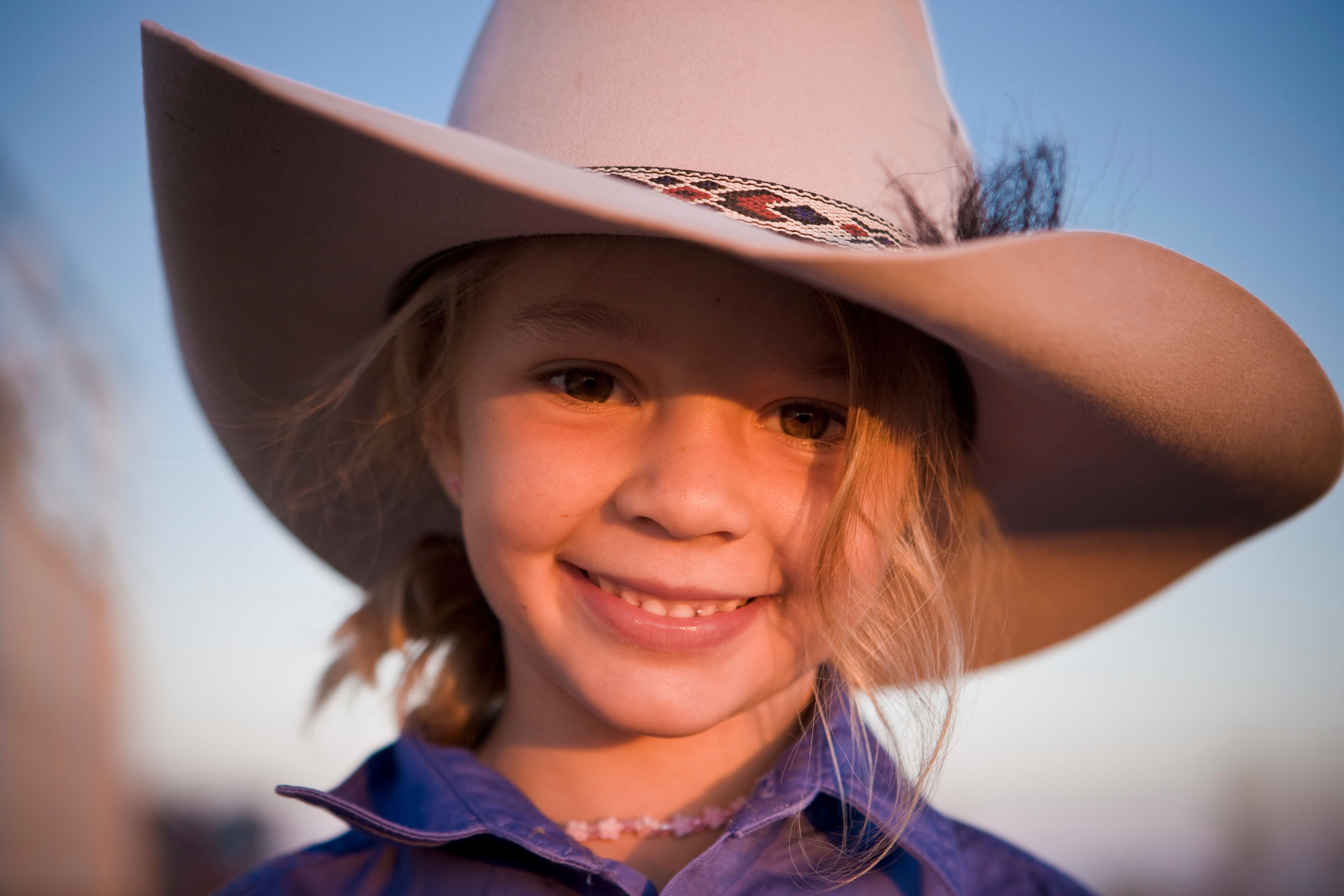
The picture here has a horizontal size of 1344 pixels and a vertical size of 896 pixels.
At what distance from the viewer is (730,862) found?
1.25m

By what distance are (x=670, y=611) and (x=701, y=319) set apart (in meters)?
0.43

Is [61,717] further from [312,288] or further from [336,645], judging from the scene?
[312,288]

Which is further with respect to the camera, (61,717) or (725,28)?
(61,717)

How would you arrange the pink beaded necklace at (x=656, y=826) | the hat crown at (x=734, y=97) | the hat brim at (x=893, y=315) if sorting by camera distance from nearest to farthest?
the hat brim at (x=893, y=315), the hat crown at (x=734, y=97), the pink beaded necklace at (x=656, y=826)

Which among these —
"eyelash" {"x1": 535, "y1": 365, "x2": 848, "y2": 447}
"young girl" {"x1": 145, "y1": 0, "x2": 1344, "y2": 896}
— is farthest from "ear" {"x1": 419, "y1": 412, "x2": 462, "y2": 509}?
→ "eyelash" {"x1": 535, "y1": 365, "x2": 848, "y2": 447}

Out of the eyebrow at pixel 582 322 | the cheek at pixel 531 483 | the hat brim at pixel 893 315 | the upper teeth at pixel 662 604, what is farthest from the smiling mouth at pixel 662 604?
the hat brim at pixel 893 315

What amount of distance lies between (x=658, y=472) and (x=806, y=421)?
0.26m

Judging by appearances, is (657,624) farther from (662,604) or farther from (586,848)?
(586,848)

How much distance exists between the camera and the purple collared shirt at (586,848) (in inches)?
49.5

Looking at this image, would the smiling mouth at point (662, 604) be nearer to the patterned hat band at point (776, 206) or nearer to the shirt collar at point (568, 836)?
the shirt collar at point (568, 836)

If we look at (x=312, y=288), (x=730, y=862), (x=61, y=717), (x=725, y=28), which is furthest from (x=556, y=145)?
(x=61, y=717)

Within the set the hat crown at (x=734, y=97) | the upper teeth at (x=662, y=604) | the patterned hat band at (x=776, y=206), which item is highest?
the hat crown at (x=734, y=97)

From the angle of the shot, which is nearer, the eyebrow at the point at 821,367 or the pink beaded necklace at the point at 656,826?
the eyebrow at the point at 821,367

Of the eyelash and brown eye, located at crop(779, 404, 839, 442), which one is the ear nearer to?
the eyelash
